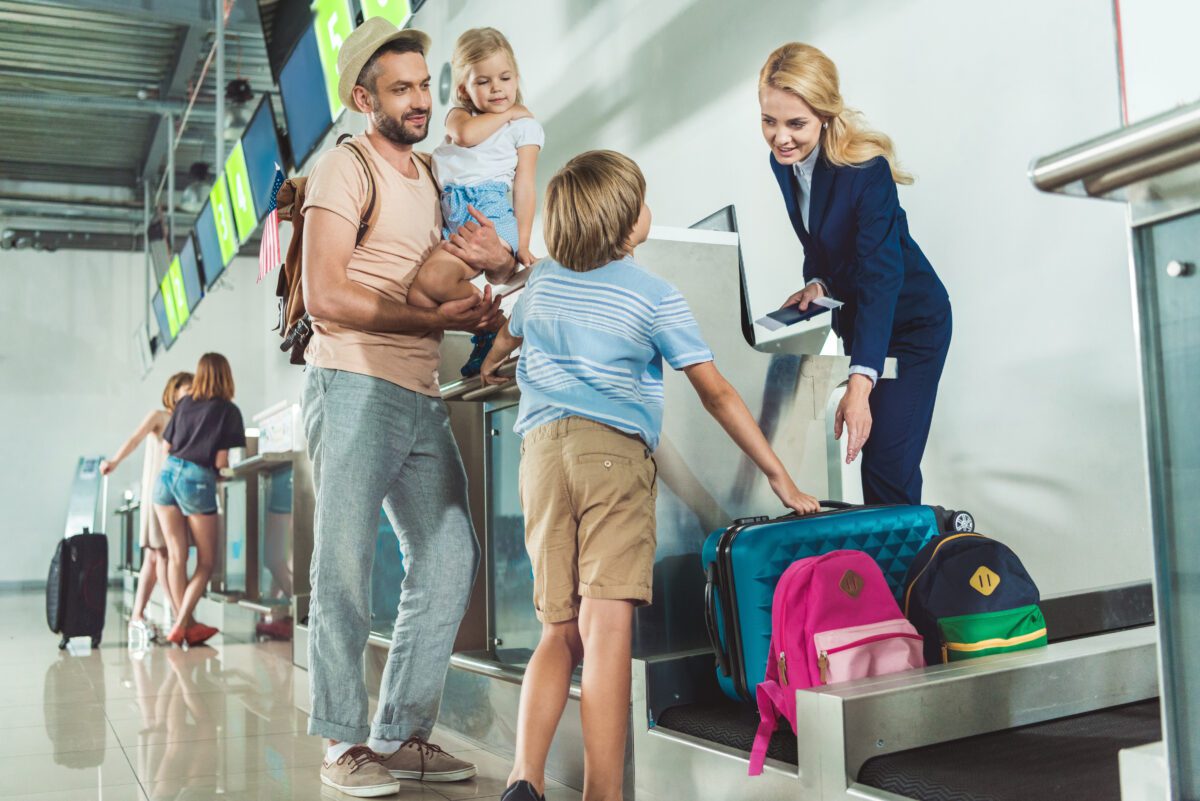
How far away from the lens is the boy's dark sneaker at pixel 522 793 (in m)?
1.87

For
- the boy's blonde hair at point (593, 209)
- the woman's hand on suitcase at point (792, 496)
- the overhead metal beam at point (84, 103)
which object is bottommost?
the woman's hand on suitcase at point (792, 496)

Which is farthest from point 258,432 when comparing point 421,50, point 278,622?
point 421,50

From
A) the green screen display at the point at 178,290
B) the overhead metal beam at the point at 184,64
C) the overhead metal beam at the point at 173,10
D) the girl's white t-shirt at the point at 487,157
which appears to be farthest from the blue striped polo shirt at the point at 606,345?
the overhead metal beam at the point at 184,64

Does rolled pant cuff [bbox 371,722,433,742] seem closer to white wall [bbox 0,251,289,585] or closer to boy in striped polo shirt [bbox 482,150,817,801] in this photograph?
boy in striped polo shirt [bbox 482,150,817,801]

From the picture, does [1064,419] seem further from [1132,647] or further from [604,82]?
[604,82]

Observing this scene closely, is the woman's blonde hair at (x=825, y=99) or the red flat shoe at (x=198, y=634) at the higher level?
the woman's blonde hair at (x=825, y=99)

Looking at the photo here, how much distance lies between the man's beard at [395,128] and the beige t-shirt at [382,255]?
0.05 metres

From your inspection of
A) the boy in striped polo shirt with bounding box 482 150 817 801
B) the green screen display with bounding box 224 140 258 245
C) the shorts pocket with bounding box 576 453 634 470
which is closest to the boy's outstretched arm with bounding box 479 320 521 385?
the boy in striped polo shirt with bounding box 482 150 817 801

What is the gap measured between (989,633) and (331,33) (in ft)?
13.6

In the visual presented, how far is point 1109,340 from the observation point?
9.11 ft

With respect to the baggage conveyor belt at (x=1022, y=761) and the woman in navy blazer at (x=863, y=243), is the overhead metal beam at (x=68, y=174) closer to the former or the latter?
the woman in navy blazer at (x=863, y=243)

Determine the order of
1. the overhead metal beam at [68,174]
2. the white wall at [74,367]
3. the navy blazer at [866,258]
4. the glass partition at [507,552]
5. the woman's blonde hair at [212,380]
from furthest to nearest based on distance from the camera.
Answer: the white wall at [74,367]
the overhead metal beam at [68,174]
the woman's blonde hair at [212,380]
the glass partition at [507,552]
the navy blazer at [866,258]

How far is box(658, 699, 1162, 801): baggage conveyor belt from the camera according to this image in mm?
1479

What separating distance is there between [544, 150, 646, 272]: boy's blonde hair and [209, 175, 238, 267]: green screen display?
613 cm
